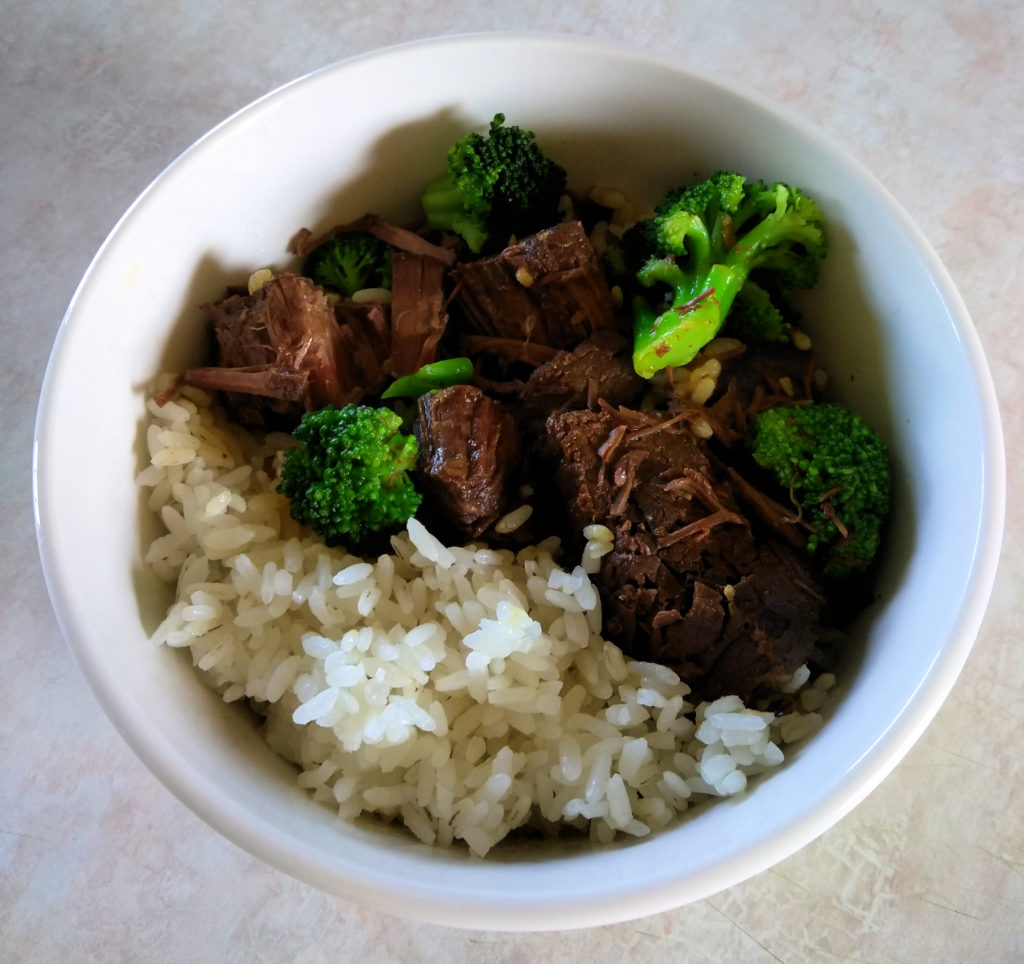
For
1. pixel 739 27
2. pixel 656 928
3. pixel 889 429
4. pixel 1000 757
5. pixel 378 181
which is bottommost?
pixel 656 928

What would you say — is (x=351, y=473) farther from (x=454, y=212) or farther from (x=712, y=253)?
(x=712, y=253)

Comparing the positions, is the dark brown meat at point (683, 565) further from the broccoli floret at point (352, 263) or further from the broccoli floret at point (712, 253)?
the broccoli floret at point (352, 263)

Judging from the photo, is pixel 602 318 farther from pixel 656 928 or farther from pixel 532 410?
pixel 656 928

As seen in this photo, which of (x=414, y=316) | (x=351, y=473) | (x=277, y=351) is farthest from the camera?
(x=414, y=316)

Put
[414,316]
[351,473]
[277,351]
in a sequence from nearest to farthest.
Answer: [351,473] → [277,351] → [414,316]

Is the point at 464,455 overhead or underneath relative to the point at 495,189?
underneath

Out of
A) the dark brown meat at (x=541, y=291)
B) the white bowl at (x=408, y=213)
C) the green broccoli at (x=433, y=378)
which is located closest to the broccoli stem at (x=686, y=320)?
the dark brown meat at (x=541, y=291)

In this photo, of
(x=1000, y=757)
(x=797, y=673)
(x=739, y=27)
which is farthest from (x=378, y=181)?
(x=1000, y=757)

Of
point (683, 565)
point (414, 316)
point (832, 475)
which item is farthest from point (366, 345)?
point (832, 475)
